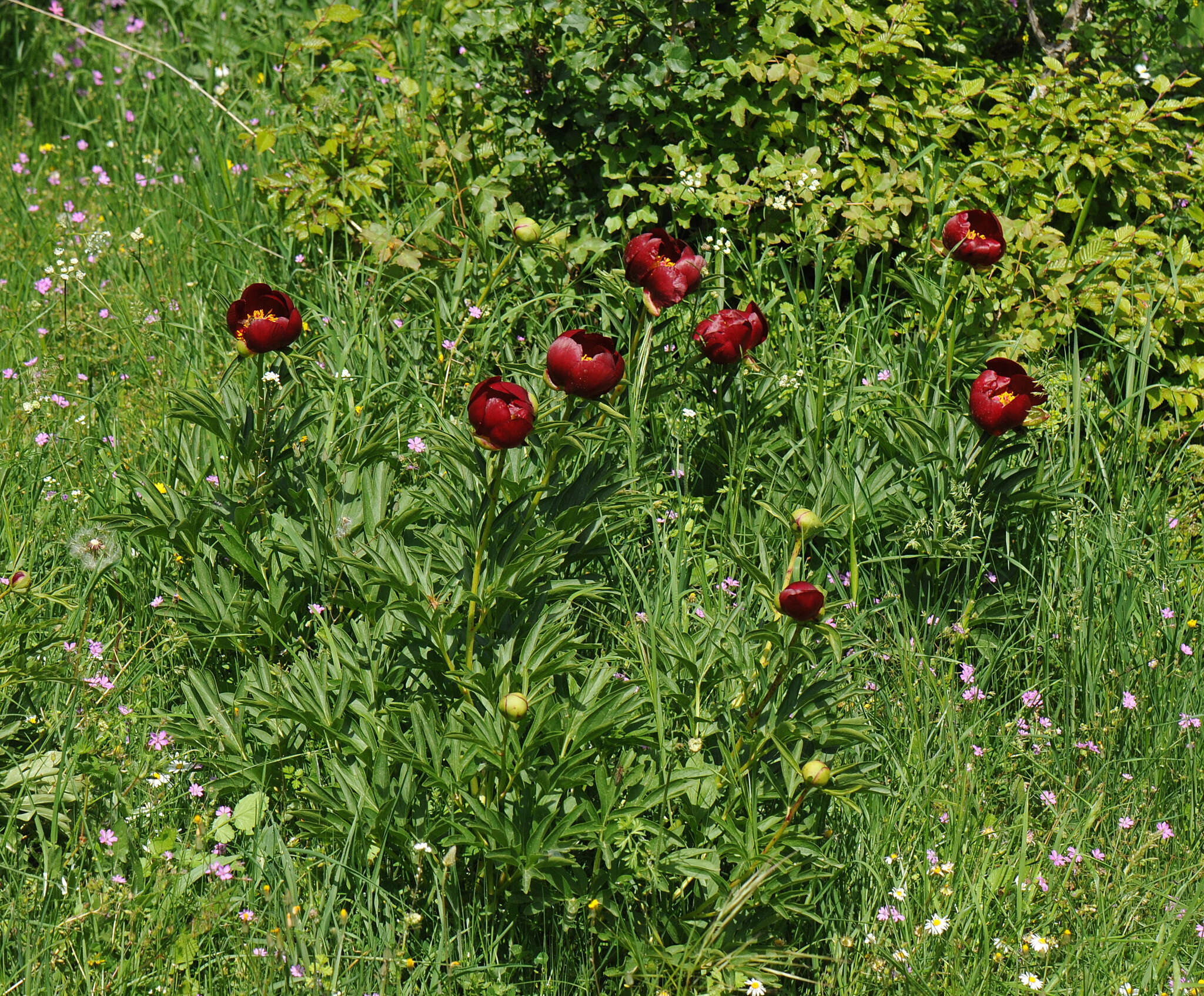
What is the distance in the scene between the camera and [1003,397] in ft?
7.85

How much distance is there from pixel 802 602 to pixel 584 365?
55 cm

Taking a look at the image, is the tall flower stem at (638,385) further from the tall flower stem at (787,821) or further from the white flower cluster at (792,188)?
the tall flower stem at (787,821)

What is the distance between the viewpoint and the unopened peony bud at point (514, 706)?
1683 millimetres

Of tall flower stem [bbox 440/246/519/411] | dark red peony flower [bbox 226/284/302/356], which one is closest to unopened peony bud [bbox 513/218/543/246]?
tall flower stem [bbox 440/246/519/411]

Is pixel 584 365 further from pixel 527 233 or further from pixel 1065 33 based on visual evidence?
pixel 1065 33

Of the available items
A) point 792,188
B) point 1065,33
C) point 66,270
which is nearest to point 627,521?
point 792,188

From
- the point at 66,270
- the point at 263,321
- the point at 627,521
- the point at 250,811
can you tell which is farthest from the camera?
the point at 66,270

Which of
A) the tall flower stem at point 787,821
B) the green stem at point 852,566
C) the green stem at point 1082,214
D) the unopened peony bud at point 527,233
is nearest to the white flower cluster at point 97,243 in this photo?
the unopened peony bud at point 527,233

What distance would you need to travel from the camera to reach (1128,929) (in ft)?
6.84

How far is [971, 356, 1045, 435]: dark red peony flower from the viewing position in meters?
2.38

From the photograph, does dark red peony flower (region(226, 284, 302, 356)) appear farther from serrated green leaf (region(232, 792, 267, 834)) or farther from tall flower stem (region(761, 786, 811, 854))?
tall flower stem (region(761, 786, 811, 854))

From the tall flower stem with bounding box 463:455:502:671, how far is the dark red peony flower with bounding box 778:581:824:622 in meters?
0.50

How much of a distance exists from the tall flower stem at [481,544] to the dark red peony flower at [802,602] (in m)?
0.50

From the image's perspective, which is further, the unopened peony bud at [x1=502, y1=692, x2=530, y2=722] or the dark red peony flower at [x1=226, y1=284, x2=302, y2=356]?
the dark red peony flower at [x1=226, y1=284, x2=302, y2=356]
